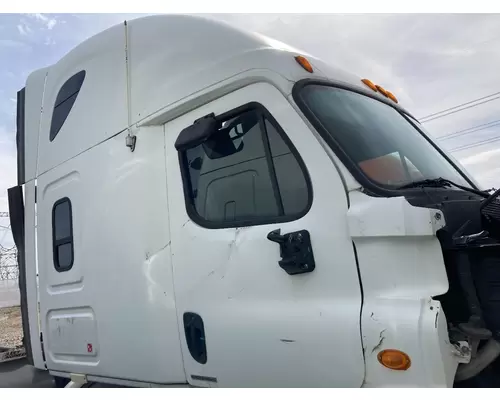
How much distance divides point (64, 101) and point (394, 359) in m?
3.11

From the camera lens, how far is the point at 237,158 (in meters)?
2.68

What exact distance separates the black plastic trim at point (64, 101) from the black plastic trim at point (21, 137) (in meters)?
0.45

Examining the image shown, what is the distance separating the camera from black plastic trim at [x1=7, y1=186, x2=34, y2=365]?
388 centimetres

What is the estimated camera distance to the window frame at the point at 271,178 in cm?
239

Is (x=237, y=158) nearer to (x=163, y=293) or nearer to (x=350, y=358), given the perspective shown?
(x=163, y=293)

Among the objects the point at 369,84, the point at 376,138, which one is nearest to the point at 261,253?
the point at 376,138

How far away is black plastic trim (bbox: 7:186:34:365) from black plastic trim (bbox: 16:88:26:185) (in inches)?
4.7

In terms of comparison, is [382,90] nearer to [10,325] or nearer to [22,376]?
[22,376]

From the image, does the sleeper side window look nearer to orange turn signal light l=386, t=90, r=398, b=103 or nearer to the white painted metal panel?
the white painted metal panel

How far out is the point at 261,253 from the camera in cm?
241

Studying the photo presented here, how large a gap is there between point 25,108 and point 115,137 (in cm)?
155

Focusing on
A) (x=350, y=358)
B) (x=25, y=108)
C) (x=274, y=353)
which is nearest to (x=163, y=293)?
(x=274, y=353)

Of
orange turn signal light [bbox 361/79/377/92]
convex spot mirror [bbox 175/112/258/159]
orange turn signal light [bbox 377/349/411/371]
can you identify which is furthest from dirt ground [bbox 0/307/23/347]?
orange turn signal light [bbox 377/349/411/371]

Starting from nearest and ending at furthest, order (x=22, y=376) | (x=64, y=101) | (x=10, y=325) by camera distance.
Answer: (x=64, y=101) < (x=22, y=376) < (x=10, y=325)
